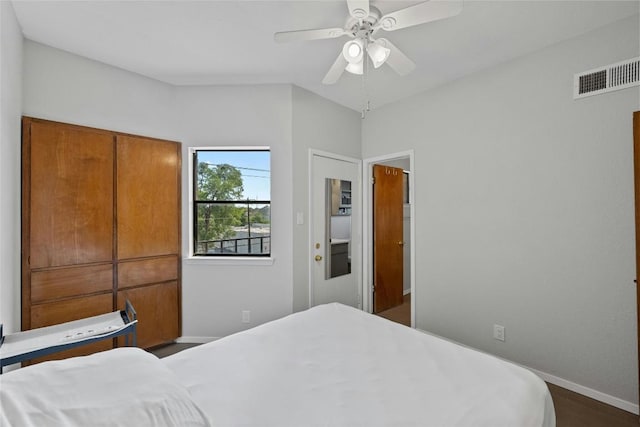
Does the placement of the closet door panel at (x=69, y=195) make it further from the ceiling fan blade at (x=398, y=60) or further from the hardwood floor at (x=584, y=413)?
the hardwood floor at (x=584, y=413)

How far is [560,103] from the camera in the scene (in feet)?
7.22

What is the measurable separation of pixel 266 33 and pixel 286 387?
2295mm

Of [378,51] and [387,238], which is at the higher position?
[378,51]

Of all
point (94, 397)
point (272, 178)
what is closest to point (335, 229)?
point (272, 178)

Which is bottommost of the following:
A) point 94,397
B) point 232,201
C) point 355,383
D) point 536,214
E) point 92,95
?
point 355,383

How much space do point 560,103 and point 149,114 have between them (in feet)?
11.7

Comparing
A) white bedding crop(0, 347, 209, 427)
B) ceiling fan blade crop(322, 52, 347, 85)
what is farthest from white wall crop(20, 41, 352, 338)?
white bedding crop(0, 347, 209, 427)

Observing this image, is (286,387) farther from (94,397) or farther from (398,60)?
(398,60)

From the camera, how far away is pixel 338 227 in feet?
11.4

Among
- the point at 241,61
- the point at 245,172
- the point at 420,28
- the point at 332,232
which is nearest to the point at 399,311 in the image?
the point at 332,232

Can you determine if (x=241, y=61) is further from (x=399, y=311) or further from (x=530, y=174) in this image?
(x=399, y=311)

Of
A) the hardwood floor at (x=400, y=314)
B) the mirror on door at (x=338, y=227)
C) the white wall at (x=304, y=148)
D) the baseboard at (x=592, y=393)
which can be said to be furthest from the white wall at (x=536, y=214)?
the white wall at (x=304, y=148)

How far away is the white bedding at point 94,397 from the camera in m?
0.79

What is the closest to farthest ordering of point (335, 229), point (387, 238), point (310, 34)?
point (310, 34) → point (335, 229) → point (387, 238)
